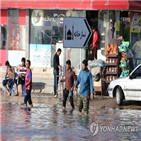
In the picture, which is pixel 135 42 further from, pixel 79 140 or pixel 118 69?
pixel 79 140

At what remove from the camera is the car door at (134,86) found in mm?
20969

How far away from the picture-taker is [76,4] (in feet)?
90.7

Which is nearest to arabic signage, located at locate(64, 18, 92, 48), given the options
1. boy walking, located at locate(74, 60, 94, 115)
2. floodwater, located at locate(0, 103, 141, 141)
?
floodwater, located at locate(0, 103, 141, 141)

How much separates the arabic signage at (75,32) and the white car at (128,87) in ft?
6.32

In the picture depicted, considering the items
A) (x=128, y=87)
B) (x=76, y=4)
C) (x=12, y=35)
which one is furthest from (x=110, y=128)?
(x=12, y=35)

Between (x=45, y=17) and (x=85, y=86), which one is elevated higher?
(x=45, y=17)

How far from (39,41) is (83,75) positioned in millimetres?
12372

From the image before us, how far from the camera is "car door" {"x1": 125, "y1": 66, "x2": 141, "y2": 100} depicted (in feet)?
68.8

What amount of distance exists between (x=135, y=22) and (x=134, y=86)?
841cm

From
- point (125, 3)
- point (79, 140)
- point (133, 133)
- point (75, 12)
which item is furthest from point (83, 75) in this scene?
point (75, 12)

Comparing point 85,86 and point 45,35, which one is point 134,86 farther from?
point 45,35

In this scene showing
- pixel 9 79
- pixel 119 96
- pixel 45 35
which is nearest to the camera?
pixel 119 96

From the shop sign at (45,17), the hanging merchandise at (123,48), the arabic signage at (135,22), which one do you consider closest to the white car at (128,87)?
the hanging merchandise at (123,48)

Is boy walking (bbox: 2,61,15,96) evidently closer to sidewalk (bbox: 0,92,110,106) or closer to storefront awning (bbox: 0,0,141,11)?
sidewalk (bbox: 0,92,110,106)
